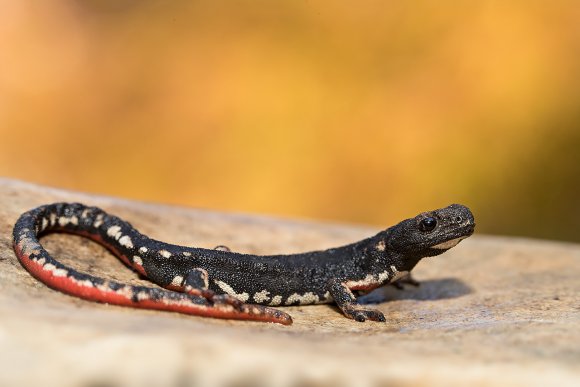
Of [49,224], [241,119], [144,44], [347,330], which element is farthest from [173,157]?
[347,330]

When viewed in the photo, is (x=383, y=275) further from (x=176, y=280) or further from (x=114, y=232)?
(x=114, y=232)

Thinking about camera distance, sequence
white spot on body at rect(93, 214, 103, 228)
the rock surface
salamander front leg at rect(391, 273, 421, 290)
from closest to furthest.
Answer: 1. the rock surface
2. white spot on body at rect(93, 214, 103, 228)
3. salamander front leg at rect(391, 273, 421, 290)

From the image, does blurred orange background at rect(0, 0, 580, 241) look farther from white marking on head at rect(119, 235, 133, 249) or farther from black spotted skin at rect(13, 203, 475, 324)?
white marking on head at rect(119, 235, 133, 249)

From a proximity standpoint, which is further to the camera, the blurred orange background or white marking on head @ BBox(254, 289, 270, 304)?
the blurred orange background

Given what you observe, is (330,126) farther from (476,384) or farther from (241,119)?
(476,384)

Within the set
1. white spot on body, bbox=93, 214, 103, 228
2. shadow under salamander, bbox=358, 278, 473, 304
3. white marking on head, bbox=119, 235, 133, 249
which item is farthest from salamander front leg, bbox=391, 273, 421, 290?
white spot on body, bbox=93, 214, 103, 228

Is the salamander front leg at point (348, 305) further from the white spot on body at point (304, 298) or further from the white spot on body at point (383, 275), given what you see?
the white spot on body at point (383, 275)

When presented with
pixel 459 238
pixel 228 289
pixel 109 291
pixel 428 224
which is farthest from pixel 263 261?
pixel 459 238
